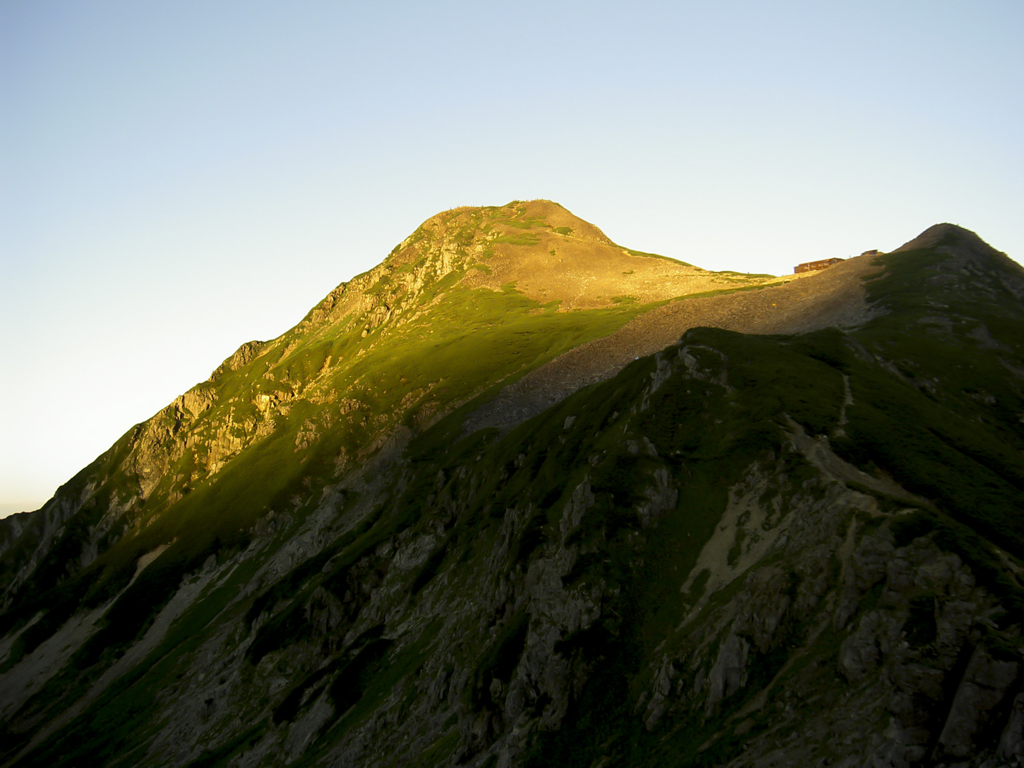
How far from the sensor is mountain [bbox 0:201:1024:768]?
41.5 metres

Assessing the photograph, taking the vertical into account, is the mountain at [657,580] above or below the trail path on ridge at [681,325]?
below

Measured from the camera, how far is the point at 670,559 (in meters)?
61.9

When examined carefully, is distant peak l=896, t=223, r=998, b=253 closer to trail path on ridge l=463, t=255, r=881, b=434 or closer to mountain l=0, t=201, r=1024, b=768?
mountain l=0, t=201, r=1024, b=768

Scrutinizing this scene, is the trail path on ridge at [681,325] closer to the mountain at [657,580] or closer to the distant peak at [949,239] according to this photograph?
the mountain at [657,580]

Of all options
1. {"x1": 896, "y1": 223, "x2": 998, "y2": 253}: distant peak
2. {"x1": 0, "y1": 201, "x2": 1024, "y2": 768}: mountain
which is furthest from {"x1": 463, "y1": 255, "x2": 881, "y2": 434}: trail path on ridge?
{"x1": 896, "y1": 223, "x2": 998, "y2": 253}: distant peak

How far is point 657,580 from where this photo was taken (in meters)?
60.4

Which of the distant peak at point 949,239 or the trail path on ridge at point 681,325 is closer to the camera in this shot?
the trail path on ridge at point 681,325

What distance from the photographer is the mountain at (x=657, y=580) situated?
136ft

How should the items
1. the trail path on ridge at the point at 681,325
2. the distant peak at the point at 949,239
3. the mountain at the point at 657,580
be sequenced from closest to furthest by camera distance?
the mountain at the point at 657,580, the trail path on ridge at the point at 681,325, the distant peak at the point at 949,239

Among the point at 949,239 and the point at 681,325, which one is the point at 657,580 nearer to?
the point at 681,325

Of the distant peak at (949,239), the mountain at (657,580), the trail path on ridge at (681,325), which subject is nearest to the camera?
the mountain at (657,580)

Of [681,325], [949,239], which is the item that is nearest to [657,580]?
[681,325]

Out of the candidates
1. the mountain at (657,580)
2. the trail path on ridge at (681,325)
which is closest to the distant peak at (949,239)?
the mountain at (657,580)

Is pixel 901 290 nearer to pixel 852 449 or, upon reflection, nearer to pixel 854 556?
pixel 852 449
